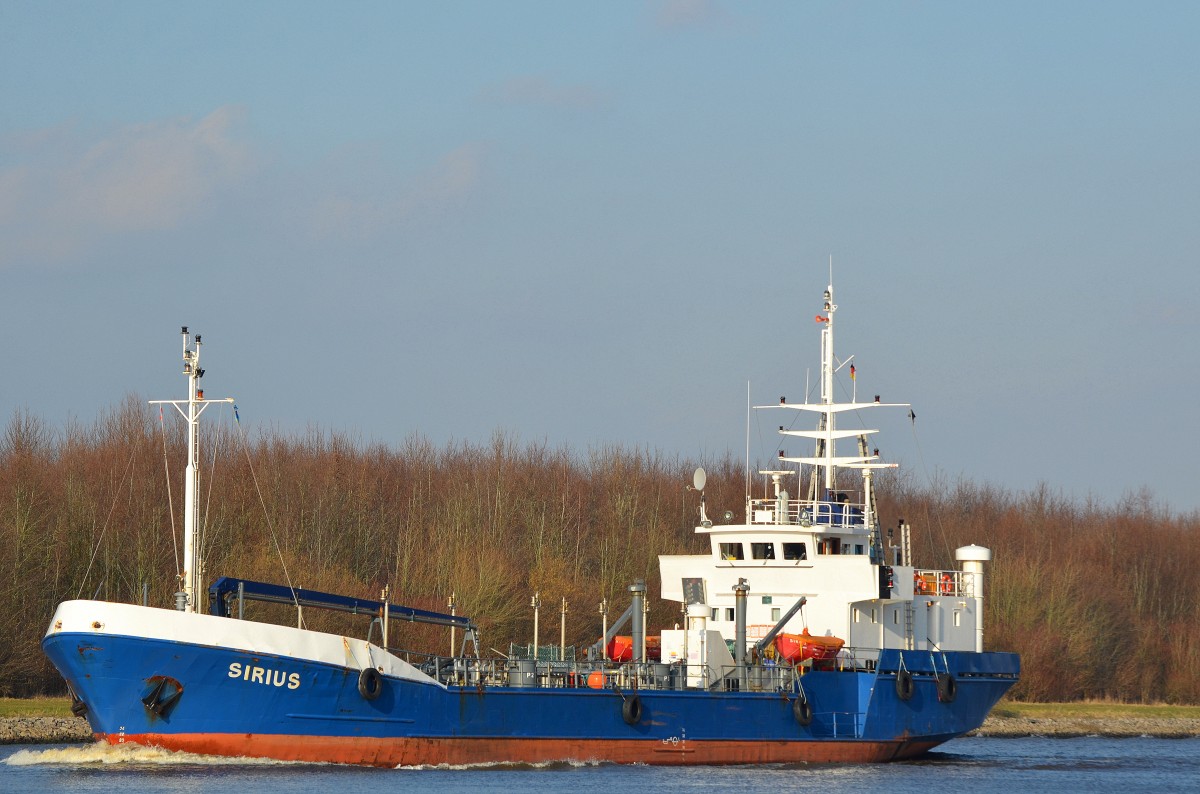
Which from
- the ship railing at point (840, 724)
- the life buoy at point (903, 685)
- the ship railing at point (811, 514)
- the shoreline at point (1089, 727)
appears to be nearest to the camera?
the ship railing at point (840, 724)

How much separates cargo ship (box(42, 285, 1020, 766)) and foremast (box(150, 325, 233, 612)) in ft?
0.15

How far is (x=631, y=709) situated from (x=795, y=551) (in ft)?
21.9

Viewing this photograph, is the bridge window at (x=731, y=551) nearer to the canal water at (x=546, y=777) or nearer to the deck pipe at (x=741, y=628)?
the deck pipe at (x=741, y=628)

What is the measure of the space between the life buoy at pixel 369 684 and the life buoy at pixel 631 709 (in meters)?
5.44

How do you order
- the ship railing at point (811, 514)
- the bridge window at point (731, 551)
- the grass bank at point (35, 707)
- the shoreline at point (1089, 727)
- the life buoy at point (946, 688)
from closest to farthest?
the ship railing at point (811, 514) < the life buoy at point (946, 688) < the bridge window at point (731, 551) < the grass bank at point (35, 707) < the shoreline at point (1089, 727)

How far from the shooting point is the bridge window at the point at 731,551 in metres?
38.6

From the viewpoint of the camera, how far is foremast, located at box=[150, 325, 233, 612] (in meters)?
29.5

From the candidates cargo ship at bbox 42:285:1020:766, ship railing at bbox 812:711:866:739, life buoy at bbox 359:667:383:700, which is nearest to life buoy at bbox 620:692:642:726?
cargo ship at bbox 42:285:1020:766

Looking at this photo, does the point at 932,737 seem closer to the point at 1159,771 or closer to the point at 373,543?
the point at 1159,771

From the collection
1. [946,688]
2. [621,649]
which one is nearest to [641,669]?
[621,649]

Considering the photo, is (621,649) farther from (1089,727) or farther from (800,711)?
(1089,727)

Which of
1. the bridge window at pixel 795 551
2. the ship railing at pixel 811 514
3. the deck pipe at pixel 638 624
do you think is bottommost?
the deck pipe at pixel 638 624

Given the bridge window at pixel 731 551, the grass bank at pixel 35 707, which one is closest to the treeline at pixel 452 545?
the grass bank at pixel 35 707

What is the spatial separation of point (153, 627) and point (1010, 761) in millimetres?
22696
